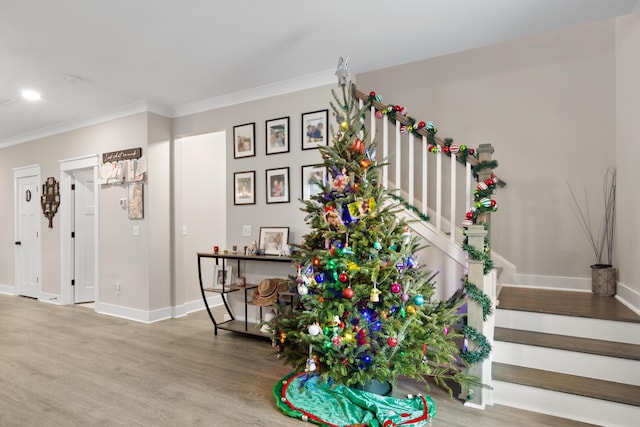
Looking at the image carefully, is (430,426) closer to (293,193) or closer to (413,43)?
(293,193)

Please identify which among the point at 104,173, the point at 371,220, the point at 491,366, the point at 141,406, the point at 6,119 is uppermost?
the point at 6,119

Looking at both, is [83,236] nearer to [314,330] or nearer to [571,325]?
[314,330]

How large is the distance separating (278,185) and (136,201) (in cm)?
189

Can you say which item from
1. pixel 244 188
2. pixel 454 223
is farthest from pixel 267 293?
pixel 454 223

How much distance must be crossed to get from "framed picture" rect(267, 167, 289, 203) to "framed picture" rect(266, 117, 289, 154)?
0.71 feet

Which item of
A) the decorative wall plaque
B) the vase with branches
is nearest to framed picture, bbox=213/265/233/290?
the decorative wall plaque

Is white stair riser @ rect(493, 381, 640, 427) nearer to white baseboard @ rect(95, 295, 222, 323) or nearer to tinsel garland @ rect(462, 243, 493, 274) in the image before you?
tinsel garland @ rect(462, 243, 493, 274)

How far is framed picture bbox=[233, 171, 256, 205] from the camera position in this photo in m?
4.28

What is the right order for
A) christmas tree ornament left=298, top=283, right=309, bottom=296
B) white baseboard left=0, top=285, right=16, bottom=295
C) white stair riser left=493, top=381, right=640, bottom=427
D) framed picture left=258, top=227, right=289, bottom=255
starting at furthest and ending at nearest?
white baseboard left=0, top=285, right=16, bottom=295
framed picture left=258, top=227, right=289, bottom=255
christmas tree ornament left=298, top=283, right=309, bottom=296
white stair riser left=493, top=381, right=640, bottom=427

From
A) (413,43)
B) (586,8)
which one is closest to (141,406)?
(413,43)

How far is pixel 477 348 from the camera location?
2.53 m

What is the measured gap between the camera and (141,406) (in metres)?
2.52

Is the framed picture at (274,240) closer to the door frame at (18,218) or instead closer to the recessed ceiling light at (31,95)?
the recessed ceiling light at (31,95)

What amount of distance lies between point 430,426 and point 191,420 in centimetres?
143
